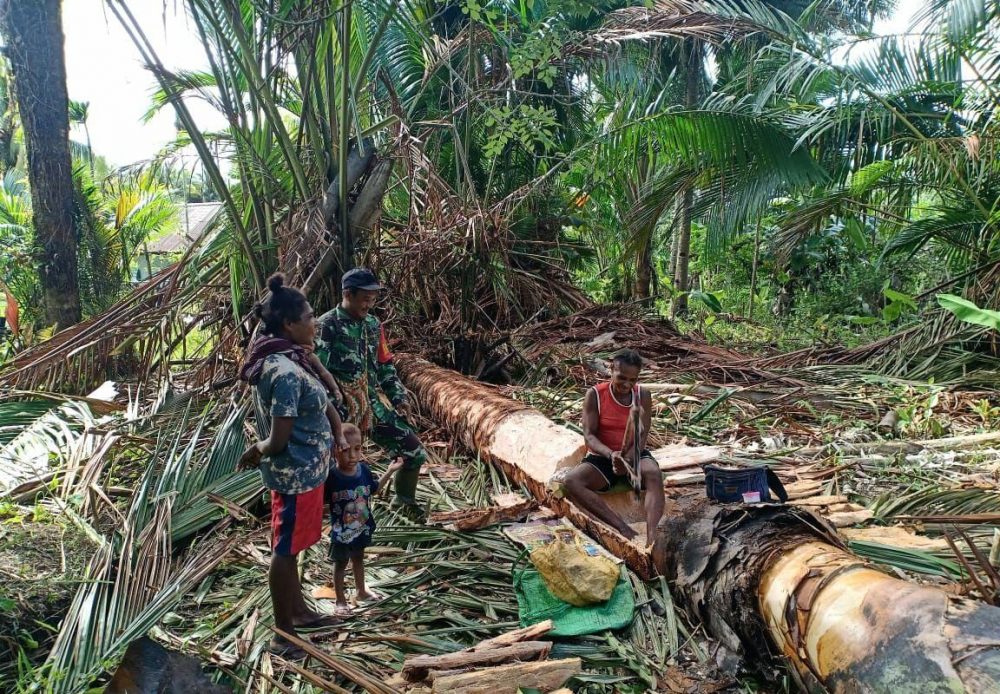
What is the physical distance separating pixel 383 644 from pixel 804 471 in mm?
2707

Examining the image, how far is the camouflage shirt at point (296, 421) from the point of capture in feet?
8.75

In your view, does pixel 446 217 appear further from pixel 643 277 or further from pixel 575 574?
pixel 643 277

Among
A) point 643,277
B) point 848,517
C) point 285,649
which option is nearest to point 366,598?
point 285,649

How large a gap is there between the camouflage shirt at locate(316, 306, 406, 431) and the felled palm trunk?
1108mm

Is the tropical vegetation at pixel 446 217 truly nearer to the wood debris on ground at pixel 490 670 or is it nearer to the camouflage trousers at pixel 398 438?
the wood debris on ground at pixel 490 670

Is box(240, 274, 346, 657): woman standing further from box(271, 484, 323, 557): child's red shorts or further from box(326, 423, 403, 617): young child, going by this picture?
box(326, 423, 403, 617): young child

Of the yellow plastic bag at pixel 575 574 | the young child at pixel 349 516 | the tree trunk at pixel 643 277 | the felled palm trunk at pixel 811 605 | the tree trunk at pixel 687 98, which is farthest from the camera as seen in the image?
the tree trunk at pixel 687 98

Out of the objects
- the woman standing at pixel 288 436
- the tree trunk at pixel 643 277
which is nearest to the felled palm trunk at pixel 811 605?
the woman standing at pixel 288 436

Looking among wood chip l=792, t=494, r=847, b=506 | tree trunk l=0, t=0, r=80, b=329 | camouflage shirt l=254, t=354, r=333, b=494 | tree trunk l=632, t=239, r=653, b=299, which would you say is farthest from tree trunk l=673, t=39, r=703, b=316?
camouflage shirt l=254, t=354, r=333, b=494

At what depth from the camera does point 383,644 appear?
2.80 metres

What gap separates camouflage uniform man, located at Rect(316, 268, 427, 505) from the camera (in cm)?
356

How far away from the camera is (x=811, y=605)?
87.7 inches

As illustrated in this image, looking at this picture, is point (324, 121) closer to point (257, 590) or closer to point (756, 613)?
point (257, 590)

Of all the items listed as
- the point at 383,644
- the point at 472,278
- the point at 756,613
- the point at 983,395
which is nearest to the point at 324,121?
the point at 472,278
